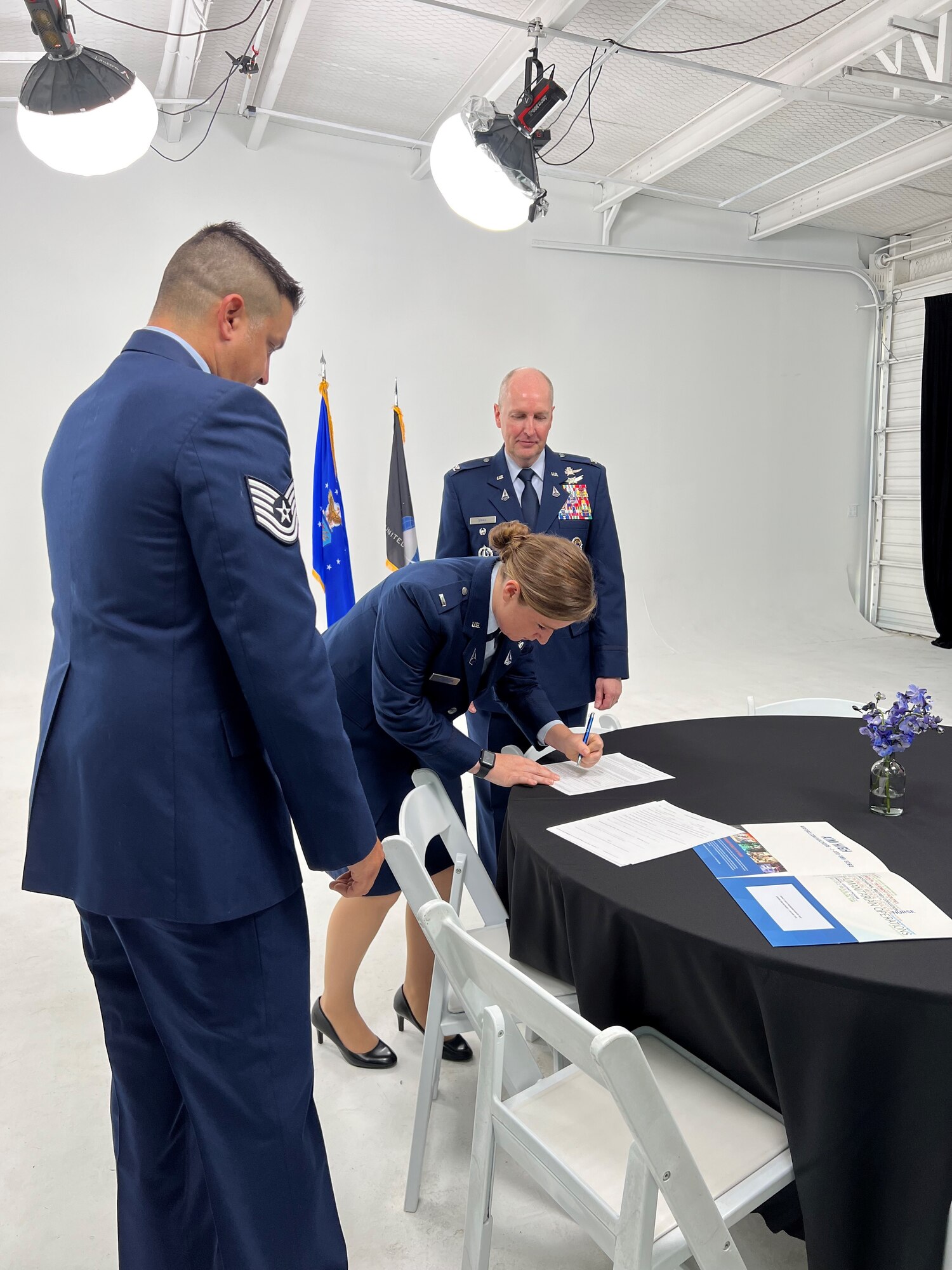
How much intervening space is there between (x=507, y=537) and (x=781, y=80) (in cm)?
447

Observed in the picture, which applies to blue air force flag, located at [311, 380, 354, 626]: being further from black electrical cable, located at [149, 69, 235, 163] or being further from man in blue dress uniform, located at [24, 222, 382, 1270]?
man in blue dress uniform, located at [24, 222, 382, 1270]

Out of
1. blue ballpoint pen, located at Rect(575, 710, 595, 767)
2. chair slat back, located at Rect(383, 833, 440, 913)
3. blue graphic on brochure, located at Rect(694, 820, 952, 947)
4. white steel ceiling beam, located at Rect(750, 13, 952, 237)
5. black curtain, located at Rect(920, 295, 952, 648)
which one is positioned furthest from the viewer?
black curtain, located at Rect(920, 295, 952, 648)

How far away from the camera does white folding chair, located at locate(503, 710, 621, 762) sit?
7.42 ft

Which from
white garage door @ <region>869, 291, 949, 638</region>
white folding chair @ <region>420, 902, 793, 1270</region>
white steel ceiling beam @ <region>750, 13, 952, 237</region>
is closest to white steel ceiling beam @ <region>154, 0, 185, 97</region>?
white steel ceiling beam @ <region>750, 13, 952, 237</region>

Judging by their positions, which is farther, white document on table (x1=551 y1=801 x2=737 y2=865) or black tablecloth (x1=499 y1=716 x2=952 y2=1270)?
white document on table (x1=551 y1=801 x2=737 y2=865)

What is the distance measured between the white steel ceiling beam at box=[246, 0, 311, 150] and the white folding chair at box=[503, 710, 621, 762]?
3804 mm

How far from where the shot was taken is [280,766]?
1.12m

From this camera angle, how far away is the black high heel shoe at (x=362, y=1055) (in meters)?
2.16

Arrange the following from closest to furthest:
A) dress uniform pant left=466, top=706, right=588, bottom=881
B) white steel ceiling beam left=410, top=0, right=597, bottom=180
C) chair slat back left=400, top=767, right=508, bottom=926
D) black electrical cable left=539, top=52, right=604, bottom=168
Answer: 1. chair slat back left=400, top=767, right=508, bottom=926
2. dress uniform pant left=466, top=706, right=588, bottom=881
3. white steel ceiling beam left=410, top=0, right=597, bottom=180
4. black electrical cable left=539, top=52, right=604, bottom=168

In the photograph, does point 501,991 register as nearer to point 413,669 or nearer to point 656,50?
point 413,669

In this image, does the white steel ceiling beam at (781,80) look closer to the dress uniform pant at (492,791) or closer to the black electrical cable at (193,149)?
the black electrical cable at (193,149)

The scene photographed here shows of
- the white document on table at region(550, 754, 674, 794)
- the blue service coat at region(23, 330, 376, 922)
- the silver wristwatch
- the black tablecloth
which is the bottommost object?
the black tablecloth

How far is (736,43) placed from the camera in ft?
15.4

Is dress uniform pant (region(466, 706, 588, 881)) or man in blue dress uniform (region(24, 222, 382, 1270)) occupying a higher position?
man in blue dress uniform (region(24, 222, 382, 1270))
